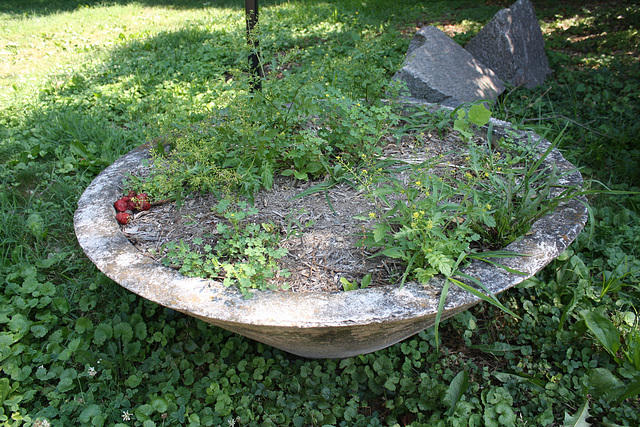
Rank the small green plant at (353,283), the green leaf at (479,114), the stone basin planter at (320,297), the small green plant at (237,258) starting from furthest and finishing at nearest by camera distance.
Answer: the green leaf at (479,114) < the small green plant at (353,283) < the small green plant at (237,258) < the stone basin planter at (320,297)

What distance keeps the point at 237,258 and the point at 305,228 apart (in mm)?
394

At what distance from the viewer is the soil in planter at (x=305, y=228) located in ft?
6.02

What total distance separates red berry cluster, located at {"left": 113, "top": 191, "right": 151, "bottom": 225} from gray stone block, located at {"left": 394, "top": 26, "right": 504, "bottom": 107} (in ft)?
9.29

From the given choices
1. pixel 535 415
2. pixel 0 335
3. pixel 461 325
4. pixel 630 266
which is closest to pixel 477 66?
pixel 630 266

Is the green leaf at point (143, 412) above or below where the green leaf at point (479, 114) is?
below

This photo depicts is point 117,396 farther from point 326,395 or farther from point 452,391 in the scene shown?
point 452,391

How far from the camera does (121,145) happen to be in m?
3.55

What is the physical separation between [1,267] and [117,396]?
1.31 m

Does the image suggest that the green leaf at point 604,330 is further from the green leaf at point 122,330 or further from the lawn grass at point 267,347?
the green leaf at point 122,330

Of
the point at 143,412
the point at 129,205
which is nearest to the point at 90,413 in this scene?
the point at 143,412

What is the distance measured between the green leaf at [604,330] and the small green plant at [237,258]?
5.28 feet

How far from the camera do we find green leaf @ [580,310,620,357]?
202 centimetres

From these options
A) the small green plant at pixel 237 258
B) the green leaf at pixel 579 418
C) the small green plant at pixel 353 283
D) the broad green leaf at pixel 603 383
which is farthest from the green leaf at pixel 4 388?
the broad green leaf at pixel 603 383

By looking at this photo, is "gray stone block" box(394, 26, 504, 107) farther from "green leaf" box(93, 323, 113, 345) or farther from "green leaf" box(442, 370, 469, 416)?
"green leaf" box(93, 323, 113, 345)
